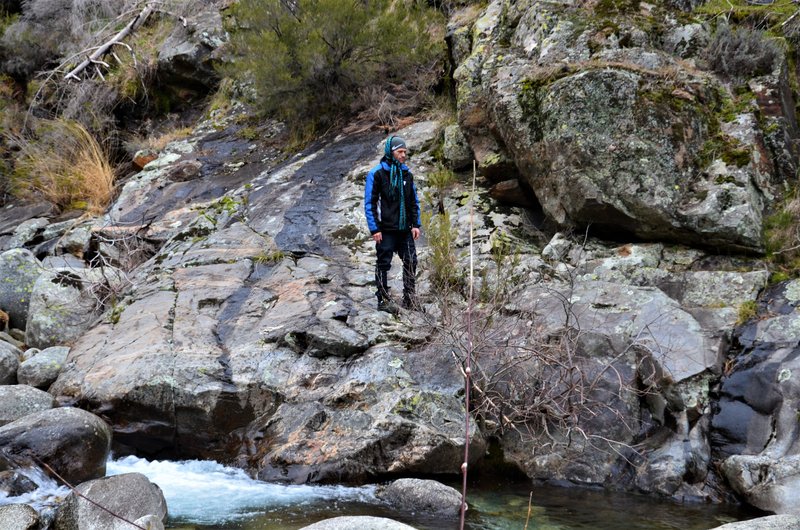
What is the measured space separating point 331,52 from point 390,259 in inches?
223

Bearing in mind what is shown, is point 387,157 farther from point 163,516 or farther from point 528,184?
point 163,516

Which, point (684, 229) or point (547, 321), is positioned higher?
point (684, 229)

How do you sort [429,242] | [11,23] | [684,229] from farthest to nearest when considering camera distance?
[11,23], [429,242], [684,229]

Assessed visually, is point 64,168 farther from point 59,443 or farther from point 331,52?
point 59,443

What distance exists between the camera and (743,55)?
24.8ft

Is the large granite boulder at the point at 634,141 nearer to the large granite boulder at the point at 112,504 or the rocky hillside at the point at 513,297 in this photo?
the rocky hillside at the point at 513,297

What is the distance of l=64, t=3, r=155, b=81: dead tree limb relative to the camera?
13.9 meters

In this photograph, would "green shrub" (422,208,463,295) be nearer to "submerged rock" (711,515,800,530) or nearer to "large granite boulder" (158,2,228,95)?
"submerged rock" (711,515,800,530)

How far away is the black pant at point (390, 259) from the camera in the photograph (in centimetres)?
672

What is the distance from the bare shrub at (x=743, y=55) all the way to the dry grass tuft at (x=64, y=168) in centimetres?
922

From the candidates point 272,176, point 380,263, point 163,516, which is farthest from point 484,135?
point 163,516

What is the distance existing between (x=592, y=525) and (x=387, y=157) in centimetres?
390

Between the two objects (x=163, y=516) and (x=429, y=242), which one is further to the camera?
(x=429, y=242)

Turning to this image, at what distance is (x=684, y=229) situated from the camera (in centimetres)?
667
